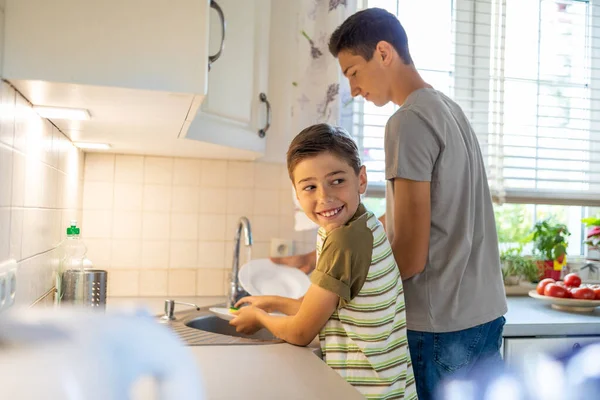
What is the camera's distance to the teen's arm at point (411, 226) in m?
1.19

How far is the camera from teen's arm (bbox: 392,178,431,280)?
1.19m

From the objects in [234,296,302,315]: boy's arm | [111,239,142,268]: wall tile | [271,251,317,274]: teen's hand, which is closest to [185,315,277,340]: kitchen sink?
[234,296,302,315]: boy's arm

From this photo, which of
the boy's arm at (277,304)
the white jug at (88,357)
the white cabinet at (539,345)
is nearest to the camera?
the white jug at (88,357)

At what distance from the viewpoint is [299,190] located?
116 centimetres

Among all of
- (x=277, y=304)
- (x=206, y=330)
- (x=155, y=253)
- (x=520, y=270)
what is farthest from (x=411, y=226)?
(x=520, y=270)

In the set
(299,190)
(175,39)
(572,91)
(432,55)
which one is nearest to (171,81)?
(175,39)

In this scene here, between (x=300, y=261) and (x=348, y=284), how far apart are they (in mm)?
1024

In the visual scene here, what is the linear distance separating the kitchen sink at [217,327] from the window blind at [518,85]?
0.97m

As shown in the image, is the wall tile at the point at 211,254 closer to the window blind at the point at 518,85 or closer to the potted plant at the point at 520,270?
the window blind at the point at 518,85

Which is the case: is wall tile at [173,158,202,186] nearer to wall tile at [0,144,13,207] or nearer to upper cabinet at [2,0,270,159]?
upper cabinet at [2,0,270,159]

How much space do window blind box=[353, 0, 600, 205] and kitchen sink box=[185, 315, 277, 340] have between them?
975mm

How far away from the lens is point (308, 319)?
1.09 meters

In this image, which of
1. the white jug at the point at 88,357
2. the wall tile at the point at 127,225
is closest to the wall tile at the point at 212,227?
the wall tile at the point at 127,225

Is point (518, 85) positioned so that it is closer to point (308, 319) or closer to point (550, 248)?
point (550, 248)
